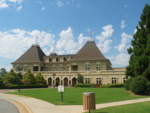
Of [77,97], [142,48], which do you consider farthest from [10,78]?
[142,48]

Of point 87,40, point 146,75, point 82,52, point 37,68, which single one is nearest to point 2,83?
point 37,68

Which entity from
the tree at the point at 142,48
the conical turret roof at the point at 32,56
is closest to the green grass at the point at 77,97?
the tree at the point at 142,48

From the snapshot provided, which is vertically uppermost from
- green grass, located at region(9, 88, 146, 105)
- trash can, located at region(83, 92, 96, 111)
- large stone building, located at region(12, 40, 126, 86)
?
large stone building, located at region(12, 40, 126, 86)

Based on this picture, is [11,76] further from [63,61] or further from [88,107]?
[88,107]

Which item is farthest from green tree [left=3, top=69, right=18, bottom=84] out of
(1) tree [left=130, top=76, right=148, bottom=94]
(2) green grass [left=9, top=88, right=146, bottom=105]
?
(1) tree [left=130, top=76, right=148, bottom=94]

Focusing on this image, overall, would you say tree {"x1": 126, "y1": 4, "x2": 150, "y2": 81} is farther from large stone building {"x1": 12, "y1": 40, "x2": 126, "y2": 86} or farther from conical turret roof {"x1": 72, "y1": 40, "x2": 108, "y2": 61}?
conical turret roof {"x1": 72, "y1": 40, "x2": 108, "y2": 61}

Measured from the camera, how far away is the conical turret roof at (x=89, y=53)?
60.9 m

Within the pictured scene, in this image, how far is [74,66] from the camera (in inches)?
2594

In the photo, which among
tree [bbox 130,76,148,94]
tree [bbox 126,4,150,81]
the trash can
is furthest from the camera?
tree [bbox 126,4,150,81]

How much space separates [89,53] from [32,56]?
21.8 m

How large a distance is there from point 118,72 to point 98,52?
10.3 m

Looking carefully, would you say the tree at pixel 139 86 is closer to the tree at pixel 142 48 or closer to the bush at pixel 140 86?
the bush at pixel 140 86

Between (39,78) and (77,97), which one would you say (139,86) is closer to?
(77,97)

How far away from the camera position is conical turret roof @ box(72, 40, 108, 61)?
60856 mm
